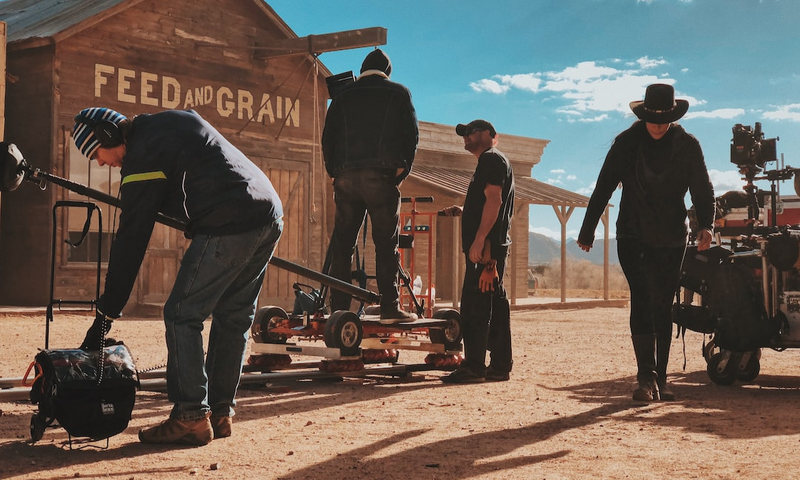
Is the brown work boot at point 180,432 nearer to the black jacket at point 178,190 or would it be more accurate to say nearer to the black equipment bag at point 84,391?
the black equipment bag at point 84,391

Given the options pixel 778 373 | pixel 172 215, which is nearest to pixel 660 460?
pixel 172 215

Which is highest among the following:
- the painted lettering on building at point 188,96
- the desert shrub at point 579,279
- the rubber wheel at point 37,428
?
the painted lettering on building at point 188,96

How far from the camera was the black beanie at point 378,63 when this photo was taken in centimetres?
757

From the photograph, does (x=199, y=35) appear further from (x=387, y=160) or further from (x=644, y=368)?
(x=644, y=368)

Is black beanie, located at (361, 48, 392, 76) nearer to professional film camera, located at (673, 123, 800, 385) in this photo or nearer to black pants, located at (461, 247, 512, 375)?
black pants, located at (461, 247, 512, 375)

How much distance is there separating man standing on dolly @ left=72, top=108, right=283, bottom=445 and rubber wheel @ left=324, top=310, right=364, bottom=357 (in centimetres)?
253

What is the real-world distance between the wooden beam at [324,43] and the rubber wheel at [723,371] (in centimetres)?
969

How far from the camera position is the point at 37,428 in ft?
14.4

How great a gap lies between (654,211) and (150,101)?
11699 mm

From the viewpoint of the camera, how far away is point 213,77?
56.4 ft

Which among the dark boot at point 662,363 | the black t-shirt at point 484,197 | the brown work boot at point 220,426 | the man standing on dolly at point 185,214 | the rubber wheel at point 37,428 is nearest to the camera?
the man standing on dolly at point 185,214

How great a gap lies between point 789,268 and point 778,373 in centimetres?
168

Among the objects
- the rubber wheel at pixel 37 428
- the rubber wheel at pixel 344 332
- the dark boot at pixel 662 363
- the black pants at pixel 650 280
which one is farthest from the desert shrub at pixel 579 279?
the rubber wheel at pixel 37 428

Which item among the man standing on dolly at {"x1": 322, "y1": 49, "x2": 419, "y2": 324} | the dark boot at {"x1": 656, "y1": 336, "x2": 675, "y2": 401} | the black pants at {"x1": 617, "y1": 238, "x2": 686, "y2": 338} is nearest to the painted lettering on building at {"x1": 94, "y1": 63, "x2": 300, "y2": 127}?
the man standing on dolly at {"x1": 322, "y1": 49, "x2": 419, "y2": 324}
